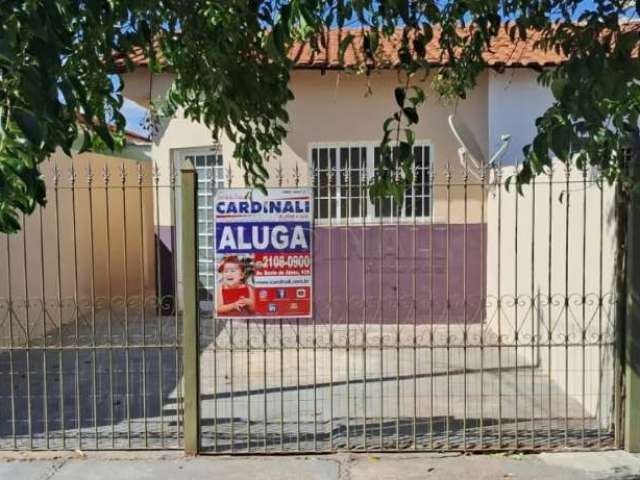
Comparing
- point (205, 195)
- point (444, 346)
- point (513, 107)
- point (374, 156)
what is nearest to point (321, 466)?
point (444, 346)

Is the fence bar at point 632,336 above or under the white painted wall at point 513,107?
under

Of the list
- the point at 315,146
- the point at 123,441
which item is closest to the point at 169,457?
the point at 123,441

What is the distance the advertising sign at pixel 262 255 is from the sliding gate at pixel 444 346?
0.65ft

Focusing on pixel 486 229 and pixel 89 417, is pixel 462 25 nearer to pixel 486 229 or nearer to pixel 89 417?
pixel 89 417

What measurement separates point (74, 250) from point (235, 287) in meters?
2.02

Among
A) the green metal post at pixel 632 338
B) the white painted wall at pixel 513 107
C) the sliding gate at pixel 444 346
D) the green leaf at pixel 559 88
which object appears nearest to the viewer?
the green leaf at pixel 559 88

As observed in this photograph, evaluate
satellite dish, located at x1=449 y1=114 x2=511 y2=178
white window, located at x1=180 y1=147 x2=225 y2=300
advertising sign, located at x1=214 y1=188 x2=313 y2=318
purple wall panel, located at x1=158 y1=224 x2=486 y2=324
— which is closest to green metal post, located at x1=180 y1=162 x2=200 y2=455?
advertising sign, located at x1=214 y1=188 x2=313 y2=318

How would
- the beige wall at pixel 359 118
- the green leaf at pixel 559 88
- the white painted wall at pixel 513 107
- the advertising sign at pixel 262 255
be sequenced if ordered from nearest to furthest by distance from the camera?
the green leaf at pixel 559 88
the advertising sign at pixel 262 255
the white painted wall at pixel 513 107
the beige wall at pixel 359 118

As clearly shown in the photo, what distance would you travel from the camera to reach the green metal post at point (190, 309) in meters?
4.64

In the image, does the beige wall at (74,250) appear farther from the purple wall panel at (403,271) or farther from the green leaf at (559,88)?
the green leaf at (559,88)

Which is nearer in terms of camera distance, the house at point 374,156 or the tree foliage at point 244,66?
the tree foliage at point 244,66

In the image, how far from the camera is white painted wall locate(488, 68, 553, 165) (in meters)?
9.24

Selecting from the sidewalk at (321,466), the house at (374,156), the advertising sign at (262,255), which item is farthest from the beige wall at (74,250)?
the house at (374,156)

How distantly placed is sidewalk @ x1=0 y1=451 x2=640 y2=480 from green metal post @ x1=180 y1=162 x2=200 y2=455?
0.74ft
